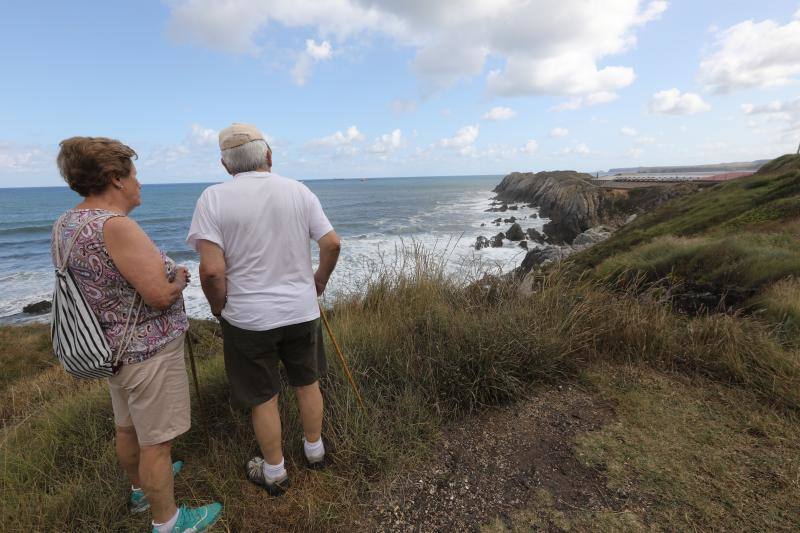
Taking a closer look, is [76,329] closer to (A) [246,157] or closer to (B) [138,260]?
(B) [138,260]

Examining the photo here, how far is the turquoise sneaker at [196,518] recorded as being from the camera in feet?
6.36

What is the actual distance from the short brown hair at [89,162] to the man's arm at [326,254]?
0.98m

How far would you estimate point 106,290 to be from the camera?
169cm

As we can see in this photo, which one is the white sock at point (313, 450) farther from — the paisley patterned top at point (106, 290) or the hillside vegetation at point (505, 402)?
the paisley patterned top at point (106, 290)

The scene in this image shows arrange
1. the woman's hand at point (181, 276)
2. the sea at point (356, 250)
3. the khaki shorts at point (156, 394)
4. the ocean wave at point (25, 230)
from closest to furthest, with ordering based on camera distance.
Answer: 1. the khaki shorts at point (156, 394)
2. the woman's hand at point (181, 276)
3. the sea at point (356, 250)
4. the ocean wave at point (25, 230)

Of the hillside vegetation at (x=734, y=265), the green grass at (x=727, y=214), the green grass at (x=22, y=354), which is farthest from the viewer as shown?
the green grass at (x=727, y=214)

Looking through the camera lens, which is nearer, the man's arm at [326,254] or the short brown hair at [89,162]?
the short brown hair at [89,162]

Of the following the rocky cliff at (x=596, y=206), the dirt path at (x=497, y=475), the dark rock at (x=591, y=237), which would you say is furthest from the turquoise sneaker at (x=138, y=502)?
the rocky cliff at (x=596, y=206)

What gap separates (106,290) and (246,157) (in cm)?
89

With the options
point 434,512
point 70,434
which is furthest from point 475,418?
point 70,434

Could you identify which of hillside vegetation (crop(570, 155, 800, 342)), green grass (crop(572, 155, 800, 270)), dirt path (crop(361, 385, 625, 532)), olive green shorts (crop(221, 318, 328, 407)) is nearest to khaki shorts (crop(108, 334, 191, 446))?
olive green shorts (crop(221, 318, 328, 407))

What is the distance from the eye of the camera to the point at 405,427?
8.24 feet

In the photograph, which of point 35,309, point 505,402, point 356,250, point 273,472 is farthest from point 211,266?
point 356,250

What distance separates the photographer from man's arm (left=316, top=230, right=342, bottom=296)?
2150 millimetres
